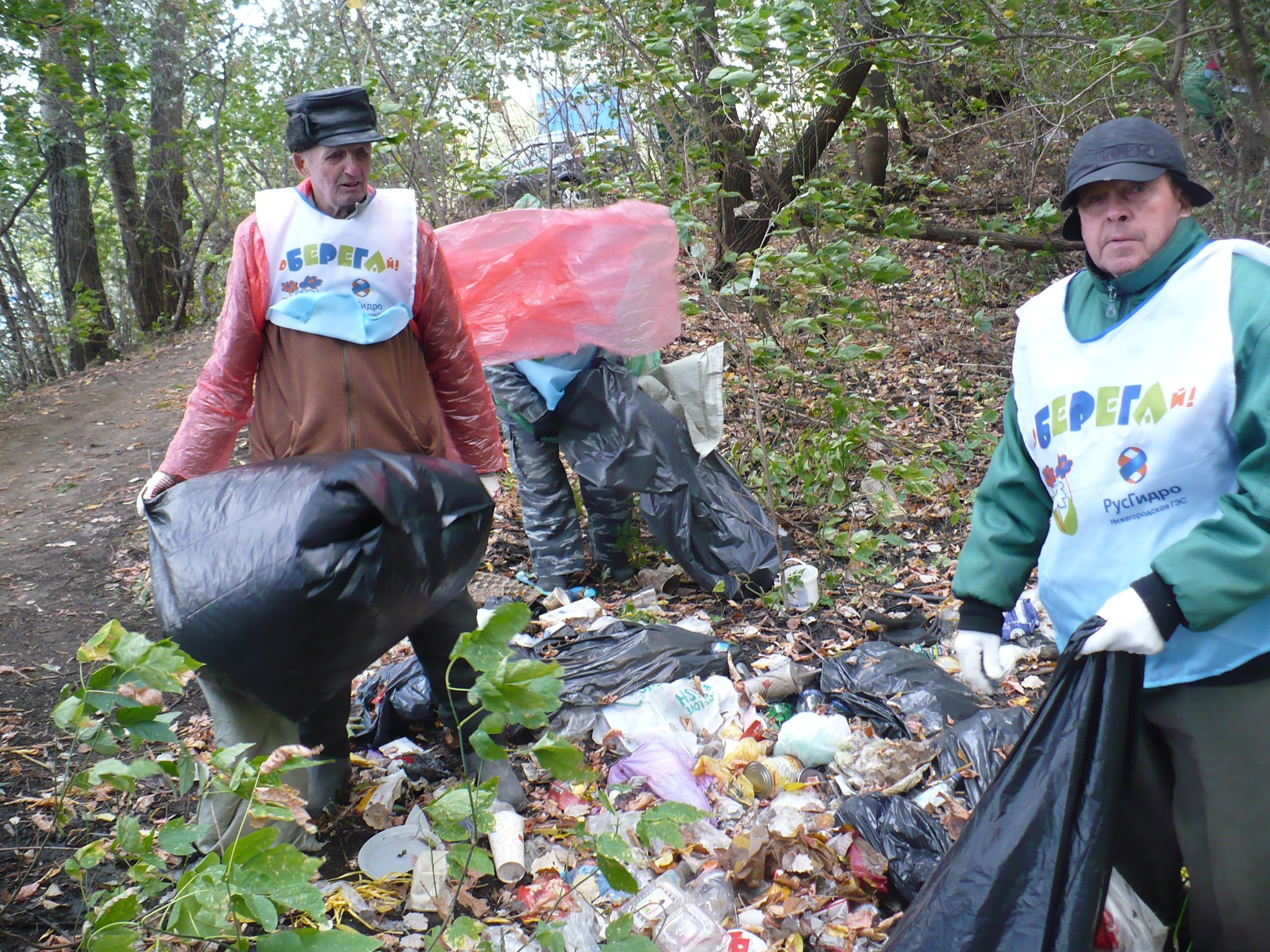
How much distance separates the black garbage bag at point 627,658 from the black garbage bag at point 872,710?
46cm

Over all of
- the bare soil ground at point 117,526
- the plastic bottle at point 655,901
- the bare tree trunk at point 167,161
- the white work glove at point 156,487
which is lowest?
the plastic bottle at point 655,901

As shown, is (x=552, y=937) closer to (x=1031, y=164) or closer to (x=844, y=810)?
(x=844, y=810)

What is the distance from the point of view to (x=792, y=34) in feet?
12.7

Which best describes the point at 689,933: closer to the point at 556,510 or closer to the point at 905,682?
the point at 905,682

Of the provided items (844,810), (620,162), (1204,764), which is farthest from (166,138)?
(1204,764)

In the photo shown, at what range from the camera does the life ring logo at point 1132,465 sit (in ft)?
5.58

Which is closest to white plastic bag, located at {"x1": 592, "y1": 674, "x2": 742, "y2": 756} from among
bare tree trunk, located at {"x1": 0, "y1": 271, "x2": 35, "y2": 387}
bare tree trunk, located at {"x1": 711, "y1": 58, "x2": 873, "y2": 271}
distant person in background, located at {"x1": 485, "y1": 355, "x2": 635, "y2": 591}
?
distant person in background, located at {"x1": 485, "y1": 355, "x2": 635, "y2": 591}

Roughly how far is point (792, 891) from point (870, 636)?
5.29ft

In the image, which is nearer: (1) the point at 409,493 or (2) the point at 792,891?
(1) the point at 409,493

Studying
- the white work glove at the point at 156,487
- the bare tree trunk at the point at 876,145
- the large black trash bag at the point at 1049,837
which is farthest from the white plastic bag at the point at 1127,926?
the bare tree trunk at the point at 876,145

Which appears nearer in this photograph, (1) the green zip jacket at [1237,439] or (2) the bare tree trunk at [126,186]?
(1) the green zip jacket at [1237,439]

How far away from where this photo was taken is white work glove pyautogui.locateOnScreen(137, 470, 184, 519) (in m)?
2.28

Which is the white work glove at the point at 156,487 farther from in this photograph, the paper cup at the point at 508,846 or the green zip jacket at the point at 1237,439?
the green zip jacket at the point at 1237,439

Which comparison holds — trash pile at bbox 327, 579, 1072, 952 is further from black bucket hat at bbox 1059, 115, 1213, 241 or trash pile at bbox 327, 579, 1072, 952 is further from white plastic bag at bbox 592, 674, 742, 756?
black bucket hat at bbox 1059, 115, 1213, 241
